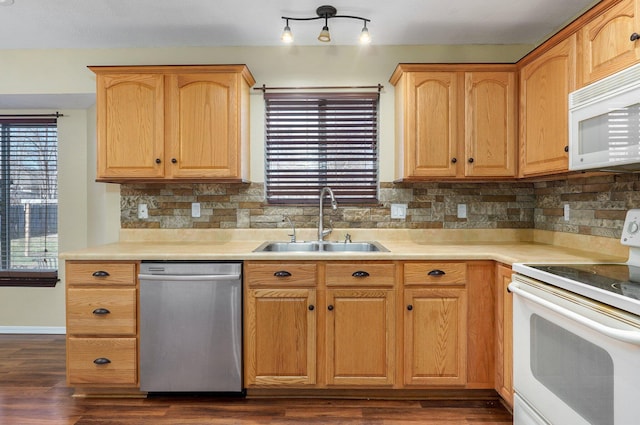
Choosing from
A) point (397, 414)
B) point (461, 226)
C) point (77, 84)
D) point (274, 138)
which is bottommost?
point (397, 414)

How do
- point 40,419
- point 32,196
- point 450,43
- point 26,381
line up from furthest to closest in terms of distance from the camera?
point 32,196 < point 450,43 < point 26,381 < point 40,419

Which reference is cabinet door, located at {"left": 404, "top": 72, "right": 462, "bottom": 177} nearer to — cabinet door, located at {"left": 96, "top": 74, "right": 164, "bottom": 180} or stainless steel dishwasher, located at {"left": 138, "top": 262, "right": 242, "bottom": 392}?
stainless steel dishwasher, located at {"left": 138, "top": 262, "right": 242, "bottom": 392}

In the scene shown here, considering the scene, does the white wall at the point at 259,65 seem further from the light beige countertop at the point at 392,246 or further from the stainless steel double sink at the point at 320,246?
the stainless steel double sink at the point at 320,246

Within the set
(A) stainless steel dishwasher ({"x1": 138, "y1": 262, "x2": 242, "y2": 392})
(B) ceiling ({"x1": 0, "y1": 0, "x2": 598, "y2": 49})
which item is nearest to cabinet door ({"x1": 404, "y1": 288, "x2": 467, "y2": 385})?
(A) stainless steel dishwasher ({"x1": 138, "y1": 262, "x2": 242, "y2": 392})

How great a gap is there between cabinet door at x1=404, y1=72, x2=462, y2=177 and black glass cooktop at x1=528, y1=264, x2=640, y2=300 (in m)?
0.99

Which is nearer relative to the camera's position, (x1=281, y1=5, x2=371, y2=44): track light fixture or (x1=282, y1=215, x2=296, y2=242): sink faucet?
(x1=281, y1=5, x2=371, y2=44): track light fixture

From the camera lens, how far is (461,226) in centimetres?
291

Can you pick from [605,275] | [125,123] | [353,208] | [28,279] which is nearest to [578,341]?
[605,275]

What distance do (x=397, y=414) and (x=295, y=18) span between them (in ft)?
8.29

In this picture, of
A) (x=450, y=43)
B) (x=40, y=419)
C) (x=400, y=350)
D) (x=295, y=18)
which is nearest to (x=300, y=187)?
(x=295, y=18)

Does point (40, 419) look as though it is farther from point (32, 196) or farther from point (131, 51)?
point (131, 51)

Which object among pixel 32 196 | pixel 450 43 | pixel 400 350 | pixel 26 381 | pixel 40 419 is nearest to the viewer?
pixel 40 419

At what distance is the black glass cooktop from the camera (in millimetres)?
1342

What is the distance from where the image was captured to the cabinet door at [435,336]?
2242 millimetres
